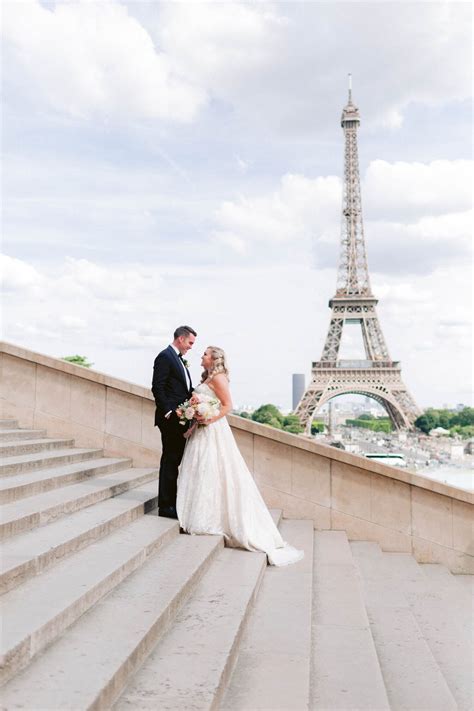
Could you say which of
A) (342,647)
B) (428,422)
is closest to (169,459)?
(342,647)

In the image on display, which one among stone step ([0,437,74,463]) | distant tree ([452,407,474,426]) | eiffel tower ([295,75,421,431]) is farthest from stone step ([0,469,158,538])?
distant tree ([452,407,474,426])

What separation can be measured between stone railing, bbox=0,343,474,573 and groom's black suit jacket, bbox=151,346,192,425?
8.39 feet

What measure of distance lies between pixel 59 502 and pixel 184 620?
73.8 inches

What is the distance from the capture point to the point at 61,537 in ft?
15.8

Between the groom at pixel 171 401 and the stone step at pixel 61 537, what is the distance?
0.94 feet

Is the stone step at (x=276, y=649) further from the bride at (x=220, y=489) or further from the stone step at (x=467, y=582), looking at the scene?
the stone step at (x=467, y=582)

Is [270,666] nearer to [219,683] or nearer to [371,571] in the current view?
[219,683]

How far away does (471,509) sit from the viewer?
8.77m

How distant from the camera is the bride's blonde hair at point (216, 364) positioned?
6.44 m

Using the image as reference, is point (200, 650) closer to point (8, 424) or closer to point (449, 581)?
point (449, 581)

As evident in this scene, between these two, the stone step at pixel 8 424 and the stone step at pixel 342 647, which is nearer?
the stone step at pixel 342 647

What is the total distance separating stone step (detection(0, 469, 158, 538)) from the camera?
491cm

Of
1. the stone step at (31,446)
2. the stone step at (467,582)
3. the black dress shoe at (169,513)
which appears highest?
the stone step at (31,446)

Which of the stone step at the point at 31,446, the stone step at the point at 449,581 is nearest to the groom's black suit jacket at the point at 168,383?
the stone step at the point at 31,446
